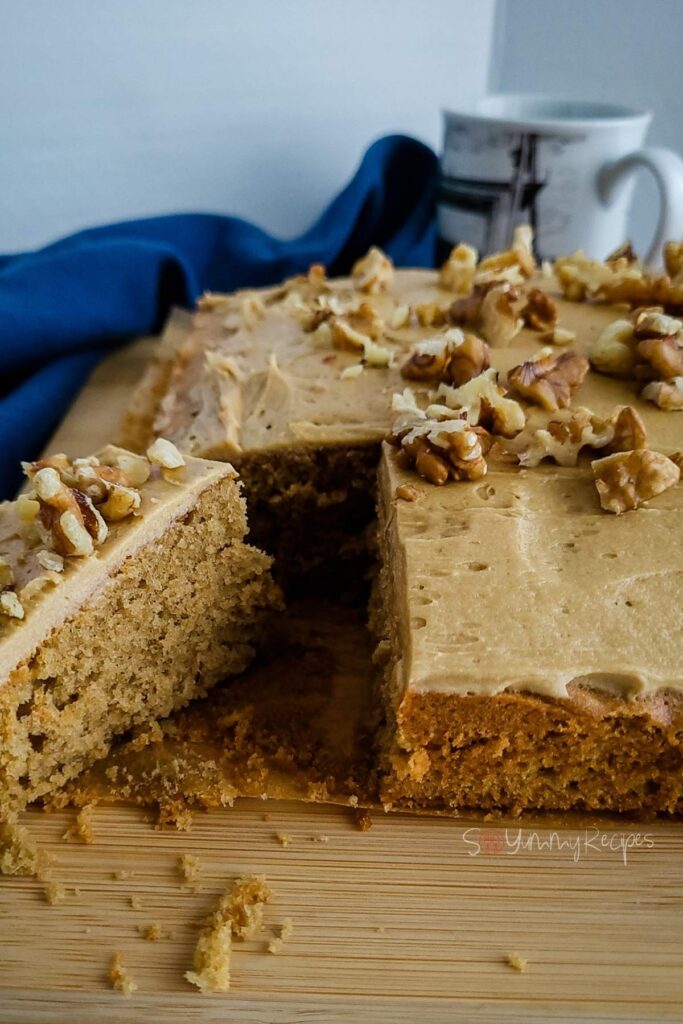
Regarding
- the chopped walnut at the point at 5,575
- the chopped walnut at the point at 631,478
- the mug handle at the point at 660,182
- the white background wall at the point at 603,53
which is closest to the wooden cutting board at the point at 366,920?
the chopped walnut at the point at 5,575

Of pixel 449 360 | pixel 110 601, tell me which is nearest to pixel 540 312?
pixel 449 360

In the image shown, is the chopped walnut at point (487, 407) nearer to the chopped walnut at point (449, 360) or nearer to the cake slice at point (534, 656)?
the chopped walnut at point (449, 360)

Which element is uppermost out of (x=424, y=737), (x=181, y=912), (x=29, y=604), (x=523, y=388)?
(x=523, y=388)

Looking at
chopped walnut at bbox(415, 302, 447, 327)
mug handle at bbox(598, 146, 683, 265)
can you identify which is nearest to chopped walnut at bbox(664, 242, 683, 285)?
mug handle at bbox(598, 146, 683, 265)

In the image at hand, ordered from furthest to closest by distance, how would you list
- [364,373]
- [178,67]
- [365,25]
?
[365,25]
[178,67]
[364,373]

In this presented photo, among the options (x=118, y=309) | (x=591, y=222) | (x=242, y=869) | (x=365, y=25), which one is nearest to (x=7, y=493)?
(x=118, y=309)

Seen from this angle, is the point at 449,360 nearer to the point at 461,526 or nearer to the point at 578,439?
the point at 578,439

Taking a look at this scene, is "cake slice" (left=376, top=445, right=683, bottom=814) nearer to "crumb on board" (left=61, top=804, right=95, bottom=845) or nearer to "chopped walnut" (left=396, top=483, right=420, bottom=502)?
"chopped walnut" (left=396, top=483, right=420, bottom=502)

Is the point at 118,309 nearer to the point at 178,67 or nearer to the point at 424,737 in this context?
the point at 178,67
